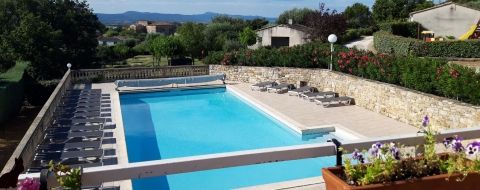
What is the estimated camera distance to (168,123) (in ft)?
48.1

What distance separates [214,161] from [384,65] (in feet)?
38.1

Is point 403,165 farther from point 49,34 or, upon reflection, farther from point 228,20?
point 228,20

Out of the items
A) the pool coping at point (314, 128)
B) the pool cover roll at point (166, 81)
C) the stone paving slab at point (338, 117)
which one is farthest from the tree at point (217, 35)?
the pool coping at point (314, 128)

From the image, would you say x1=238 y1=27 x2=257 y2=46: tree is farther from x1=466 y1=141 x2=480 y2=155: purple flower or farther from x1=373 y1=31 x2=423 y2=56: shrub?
x1=466 y1=141 x2=480 y2=155: purple flower

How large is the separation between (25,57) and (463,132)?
22.9 meters

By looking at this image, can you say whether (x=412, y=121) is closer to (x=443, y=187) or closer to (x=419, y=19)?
(x=443, y=187)

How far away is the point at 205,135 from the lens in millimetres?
13031

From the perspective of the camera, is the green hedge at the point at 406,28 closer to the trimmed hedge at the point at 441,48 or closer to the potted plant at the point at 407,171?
the trimmed hedge at the point at 441,48

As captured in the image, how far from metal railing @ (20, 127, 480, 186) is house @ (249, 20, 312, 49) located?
28997mm

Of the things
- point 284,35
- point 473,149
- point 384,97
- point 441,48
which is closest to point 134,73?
point 384,97

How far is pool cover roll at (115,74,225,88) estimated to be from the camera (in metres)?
19.4

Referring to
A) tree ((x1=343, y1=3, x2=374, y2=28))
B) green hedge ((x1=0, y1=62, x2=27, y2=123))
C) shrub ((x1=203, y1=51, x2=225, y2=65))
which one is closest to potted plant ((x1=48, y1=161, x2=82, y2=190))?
green hedge ((x1=0, y1=62, x2=27, y2=123))

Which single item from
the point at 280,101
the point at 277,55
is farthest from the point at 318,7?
the point at 280,101

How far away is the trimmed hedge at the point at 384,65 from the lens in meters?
10.8
